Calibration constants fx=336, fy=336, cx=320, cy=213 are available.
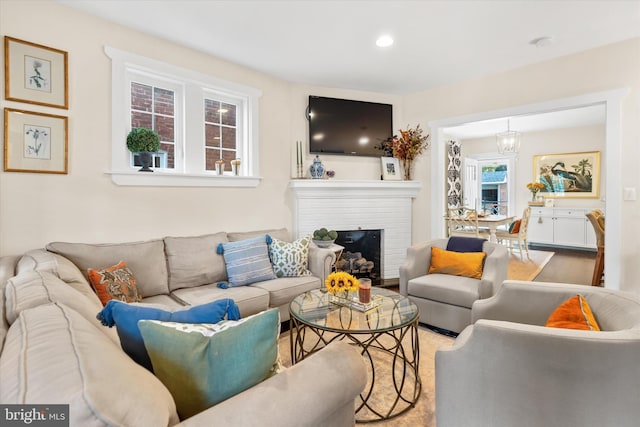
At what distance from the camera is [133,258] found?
2.55 m

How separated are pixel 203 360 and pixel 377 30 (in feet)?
9.26

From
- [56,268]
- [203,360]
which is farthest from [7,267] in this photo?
[203,360]

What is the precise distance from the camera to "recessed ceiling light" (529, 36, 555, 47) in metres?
2.97

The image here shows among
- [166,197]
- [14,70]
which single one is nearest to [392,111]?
[166,197]

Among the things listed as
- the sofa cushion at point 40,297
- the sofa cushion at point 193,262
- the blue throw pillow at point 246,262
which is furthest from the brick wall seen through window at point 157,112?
the sofa cushion at point 40,297

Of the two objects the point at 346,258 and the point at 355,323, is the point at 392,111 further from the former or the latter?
the point at 355,323

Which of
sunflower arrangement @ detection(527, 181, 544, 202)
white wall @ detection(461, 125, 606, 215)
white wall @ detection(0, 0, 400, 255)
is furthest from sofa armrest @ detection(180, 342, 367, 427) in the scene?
sunflower arrangement @ detection(527, 181, 544, 202)

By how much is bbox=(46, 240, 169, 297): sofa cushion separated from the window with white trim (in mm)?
585

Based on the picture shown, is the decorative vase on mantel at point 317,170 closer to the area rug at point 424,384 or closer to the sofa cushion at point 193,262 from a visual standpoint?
the sofa cushion at point 193,262

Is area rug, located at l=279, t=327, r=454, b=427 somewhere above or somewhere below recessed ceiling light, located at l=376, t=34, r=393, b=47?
below

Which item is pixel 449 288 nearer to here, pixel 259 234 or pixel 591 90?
pixel 259 234

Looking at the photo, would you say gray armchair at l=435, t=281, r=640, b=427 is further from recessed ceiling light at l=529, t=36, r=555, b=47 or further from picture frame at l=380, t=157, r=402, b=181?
picture frame at l=380, t=157, r=402, b=181

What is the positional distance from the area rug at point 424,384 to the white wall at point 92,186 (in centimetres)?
148
